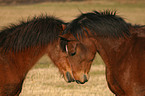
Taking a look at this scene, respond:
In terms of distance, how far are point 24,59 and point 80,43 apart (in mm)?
1317

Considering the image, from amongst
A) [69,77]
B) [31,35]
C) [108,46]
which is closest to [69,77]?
[69,77]

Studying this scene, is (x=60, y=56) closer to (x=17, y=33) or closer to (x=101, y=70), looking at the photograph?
(x=17, y=33)

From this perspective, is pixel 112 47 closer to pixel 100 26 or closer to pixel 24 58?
pixel 100 26

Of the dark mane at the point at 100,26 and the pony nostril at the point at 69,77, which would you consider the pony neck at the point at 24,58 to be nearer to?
the pony nostril at the point at 69,77

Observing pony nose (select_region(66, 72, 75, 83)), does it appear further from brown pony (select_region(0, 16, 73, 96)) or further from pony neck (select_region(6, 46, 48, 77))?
pony neck (select_region(6, 46, 48, 77))

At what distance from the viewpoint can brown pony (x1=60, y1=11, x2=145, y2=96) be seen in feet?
15.3

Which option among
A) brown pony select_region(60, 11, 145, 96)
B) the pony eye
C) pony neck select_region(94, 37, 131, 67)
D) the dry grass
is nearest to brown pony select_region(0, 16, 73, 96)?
the pony eye

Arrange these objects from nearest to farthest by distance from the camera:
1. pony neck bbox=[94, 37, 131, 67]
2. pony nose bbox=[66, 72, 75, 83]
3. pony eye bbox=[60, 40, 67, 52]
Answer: pony neck bbox=[94, 37, 131, 67] < pony eye bbox=[60, 40, 67, 52] < pony nose bbox=[66, 72, 75, 83]

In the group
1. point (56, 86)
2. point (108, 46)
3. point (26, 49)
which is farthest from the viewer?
point (56, 86)

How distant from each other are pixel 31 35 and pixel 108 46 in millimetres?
1563

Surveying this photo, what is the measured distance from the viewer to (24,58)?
210 inches

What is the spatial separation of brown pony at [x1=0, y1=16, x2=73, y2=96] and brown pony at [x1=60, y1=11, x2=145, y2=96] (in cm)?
42

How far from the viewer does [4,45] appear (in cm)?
528

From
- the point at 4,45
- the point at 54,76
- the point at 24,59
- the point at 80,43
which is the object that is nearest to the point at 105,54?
the point at 80,43
